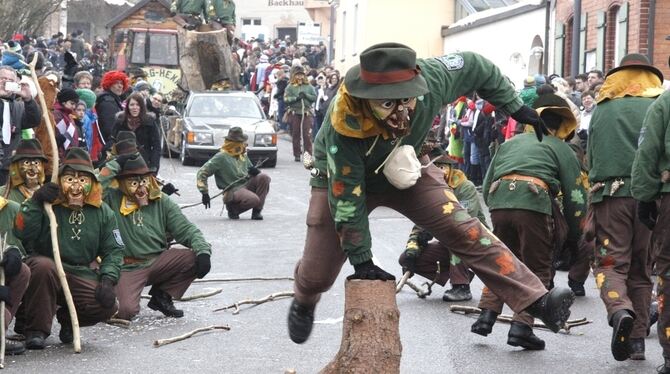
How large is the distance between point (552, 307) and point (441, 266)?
4.01m

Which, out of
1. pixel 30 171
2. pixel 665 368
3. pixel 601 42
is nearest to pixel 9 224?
pixel 30 171

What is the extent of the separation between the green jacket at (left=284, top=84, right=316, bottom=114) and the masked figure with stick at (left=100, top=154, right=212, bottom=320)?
18124 millimetres

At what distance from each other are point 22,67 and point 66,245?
486cm

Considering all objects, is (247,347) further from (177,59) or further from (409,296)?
(177,59)

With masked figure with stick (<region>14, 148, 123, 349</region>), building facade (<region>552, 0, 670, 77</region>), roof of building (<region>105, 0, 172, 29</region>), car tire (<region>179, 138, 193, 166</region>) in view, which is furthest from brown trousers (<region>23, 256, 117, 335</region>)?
roof of building (<region>105, 0, 172, 29</region>)

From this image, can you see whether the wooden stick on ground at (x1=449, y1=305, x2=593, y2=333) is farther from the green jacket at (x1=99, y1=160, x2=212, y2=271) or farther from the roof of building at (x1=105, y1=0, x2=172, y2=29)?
the roof of building at (x1=105, y1=0, x2=172, y2=29)

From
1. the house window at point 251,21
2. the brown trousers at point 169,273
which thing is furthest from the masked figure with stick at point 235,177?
the house window at point 251,21

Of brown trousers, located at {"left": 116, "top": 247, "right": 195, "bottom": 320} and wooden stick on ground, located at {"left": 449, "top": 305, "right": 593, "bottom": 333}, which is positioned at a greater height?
brown trousers, located at {"left": 116, "top": 247, "right": 195, "bottom": 320}

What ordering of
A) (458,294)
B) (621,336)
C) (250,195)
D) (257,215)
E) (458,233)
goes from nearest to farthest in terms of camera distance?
(458,233), (621,336), (458,294), (250,195), (257,215)

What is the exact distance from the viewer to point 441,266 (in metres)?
11.1

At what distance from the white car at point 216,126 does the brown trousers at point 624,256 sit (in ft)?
56.0

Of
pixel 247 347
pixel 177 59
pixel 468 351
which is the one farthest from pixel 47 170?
pixel 177 59

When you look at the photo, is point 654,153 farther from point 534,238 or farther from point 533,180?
point 534,238

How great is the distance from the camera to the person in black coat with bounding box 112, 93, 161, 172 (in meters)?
16.1
